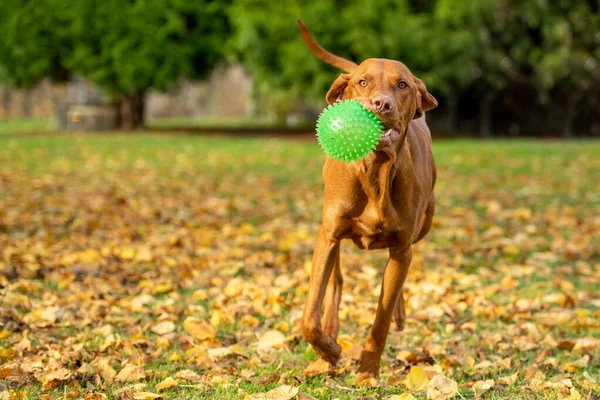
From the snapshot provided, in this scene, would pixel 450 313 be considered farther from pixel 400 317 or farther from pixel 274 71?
pixel 274 71

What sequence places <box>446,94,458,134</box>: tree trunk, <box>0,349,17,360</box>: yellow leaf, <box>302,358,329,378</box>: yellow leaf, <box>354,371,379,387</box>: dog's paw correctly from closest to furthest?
<box>354,371,379,387</box>: dog's paw < <box>302,358,329,378</box>: yellow leaf < <box>0,349,17,360</box>: yellow leaf < <box>446,94,458,134</box>: tree trunk

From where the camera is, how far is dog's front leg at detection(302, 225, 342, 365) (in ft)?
12.1

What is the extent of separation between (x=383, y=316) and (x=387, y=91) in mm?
1129

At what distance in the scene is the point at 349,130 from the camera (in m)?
3.22

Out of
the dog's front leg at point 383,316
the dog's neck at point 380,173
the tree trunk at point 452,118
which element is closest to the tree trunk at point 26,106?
the tree trunk at point 452,118

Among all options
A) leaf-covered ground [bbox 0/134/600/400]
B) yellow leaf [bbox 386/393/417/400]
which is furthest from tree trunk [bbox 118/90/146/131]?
yellow leaf [bbox 386/393/417/400]

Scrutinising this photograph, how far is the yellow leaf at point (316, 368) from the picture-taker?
3832 millimetres

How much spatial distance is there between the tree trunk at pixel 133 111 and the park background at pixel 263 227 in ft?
2.41

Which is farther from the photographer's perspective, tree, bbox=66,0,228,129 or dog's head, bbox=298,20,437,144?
tree, bbox=66,0,228,129

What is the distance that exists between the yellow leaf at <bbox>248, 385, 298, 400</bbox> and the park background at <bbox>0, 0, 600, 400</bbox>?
0.02 meters

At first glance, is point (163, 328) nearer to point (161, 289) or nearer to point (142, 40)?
point (161, 289)

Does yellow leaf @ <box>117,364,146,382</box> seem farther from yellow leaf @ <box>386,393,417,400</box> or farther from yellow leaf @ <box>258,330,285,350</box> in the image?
yellow leaf @ <box>386,393,417,400</box>

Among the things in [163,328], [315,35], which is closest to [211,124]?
[315,35]

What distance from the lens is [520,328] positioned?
4.80 m
